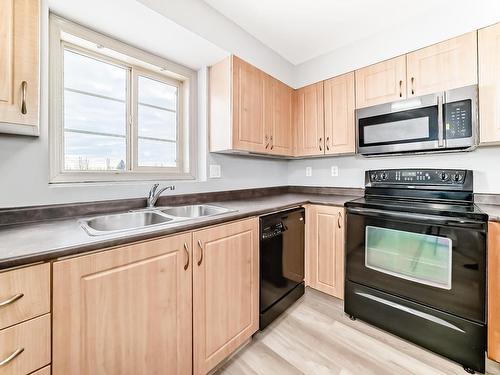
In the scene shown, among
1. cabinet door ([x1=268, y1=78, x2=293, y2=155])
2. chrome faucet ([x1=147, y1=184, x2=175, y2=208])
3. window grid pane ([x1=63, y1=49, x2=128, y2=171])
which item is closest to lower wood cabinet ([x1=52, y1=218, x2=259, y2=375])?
chrome faucet ([x1=147, y1=184, x2=175, y2=208])

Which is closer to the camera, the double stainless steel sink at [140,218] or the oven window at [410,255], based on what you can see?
the double stainless steel sink at [140,218]

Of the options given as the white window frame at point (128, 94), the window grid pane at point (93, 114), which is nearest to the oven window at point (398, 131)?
the white window frame at point (128, 94)

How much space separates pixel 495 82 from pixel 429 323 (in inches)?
64.8

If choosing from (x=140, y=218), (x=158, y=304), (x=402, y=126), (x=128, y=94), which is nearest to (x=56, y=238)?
(x=158, y=304)

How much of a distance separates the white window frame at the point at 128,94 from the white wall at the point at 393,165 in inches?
56.5

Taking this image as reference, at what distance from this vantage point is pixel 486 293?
1.28 meters

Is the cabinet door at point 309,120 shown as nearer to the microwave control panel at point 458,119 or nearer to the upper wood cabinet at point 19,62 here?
the microwave control panel at point 458,119

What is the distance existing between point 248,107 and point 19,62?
1442 mm

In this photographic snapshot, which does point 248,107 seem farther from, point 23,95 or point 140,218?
point 23,95

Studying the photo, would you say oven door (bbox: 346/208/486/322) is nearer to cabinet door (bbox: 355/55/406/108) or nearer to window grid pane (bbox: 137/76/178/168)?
cabinet door (bbox: 355/55/406/108)

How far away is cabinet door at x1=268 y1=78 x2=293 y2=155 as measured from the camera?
90.1 inches

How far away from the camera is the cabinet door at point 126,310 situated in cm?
79

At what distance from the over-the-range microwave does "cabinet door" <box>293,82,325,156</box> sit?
1.35 ft

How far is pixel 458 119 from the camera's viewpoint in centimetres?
159
